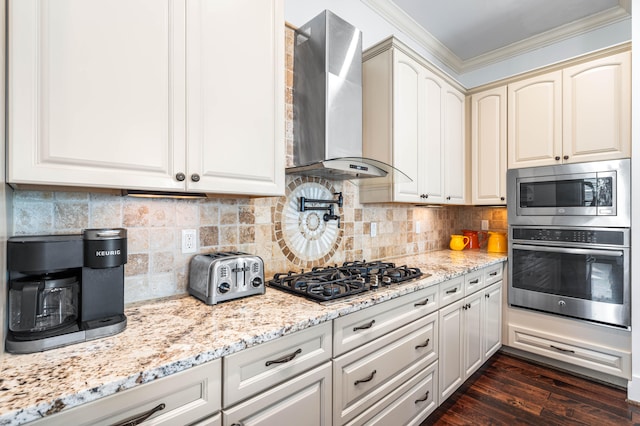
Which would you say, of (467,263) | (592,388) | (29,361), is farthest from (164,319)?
(592,388)

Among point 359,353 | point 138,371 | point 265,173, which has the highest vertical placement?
point 265,173

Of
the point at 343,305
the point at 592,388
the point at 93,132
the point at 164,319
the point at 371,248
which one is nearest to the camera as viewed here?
the point at 93,132

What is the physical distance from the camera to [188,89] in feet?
3.85

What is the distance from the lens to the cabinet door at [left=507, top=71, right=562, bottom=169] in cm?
258

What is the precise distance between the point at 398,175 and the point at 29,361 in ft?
6.33

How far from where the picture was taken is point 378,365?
59.0 inches

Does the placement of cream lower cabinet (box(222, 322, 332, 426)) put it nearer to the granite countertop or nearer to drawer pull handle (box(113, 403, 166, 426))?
the granite countertop

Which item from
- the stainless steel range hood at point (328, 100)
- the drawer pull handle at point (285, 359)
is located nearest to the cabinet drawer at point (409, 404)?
the drawer pull handle at point (285, 359)

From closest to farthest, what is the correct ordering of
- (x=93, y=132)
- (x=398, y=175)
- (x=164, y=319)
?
(x=93, y=132) < (x=164, y=319) < (x=398, y=175)

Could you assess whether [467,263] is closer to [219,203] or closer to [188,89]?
[219,203]

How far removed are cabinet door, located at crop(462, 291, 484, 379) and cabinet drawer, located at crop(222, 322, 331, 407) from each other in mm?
1410

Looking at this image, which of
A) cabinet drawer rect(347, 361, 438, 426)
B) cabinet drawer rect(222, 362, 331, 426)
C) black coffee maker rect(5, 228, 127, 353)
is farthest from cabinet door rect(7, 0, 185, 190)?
cabinet drawer rect(347, 361, 438, 426)

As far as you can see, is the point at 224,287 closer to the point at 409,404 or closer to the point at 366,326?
the point at 366,326

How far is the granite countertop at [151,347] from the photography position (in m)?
0.69
